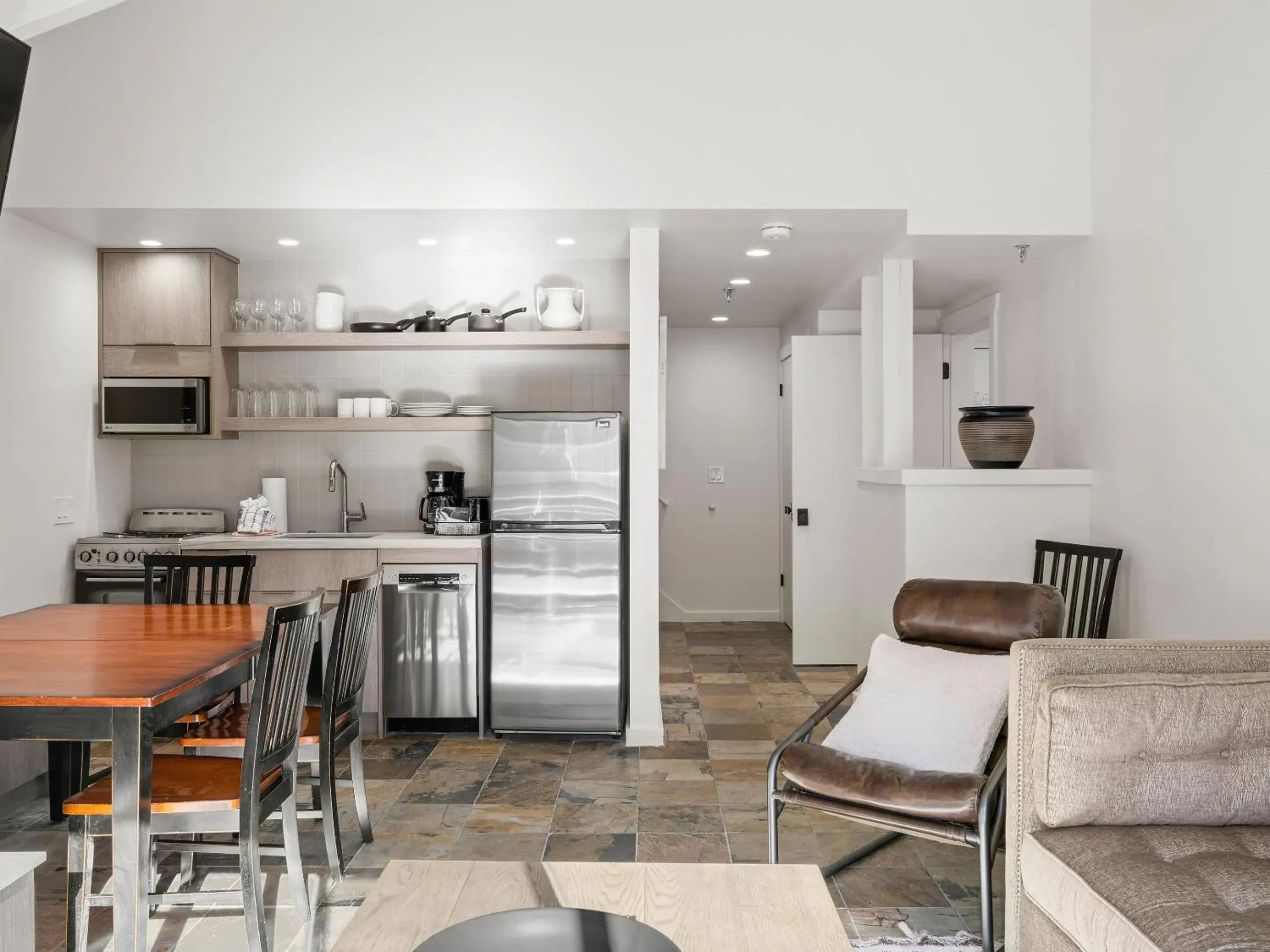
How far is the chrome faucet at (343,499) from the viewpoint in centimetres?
493

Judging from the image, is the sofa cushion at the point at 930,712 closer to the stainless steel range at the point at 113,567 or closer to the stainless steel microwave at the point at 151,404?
the stainless steel range at the point at 113,567

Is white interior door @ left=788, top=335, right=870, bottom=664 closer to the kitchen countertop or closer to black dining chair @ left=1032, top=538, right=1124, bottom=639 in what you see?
black dining chair @ left=1032, top=538, right=1124, bottom=639

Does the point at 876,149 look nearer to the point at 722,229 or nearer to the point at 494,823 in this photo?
the point at 722,229

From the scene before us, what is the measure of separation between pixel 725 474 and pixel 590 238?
3.24m

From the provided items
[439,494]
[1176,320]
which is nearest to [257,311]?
[439,494]

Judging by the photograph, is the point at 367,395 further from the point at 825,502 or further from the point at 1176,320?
the point at 1176,320

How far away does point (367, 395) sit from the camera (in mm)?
5004

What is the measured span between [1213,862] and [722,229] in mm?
3223

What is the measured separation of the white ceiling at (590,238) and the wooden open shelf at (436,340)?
456 millimetres

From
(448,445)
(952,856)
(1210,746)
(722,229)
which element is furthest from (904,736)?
(448,445)

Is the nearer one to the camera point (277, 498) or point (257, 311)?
point (257, 311)

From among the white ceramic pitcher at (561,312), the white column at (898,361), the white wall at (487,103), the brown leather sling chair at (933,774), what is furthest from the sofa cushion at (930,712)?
the white ceramic pitcher at (561,312)

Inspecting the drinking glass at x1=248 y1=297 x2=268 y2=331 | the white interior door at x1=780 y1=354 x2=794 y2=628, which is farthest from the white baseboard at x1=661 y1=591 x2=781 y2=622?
the drinking glass at x1=248 y1=297 x2=268 y2=331

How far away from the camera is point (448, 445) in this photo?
16.4 feet
